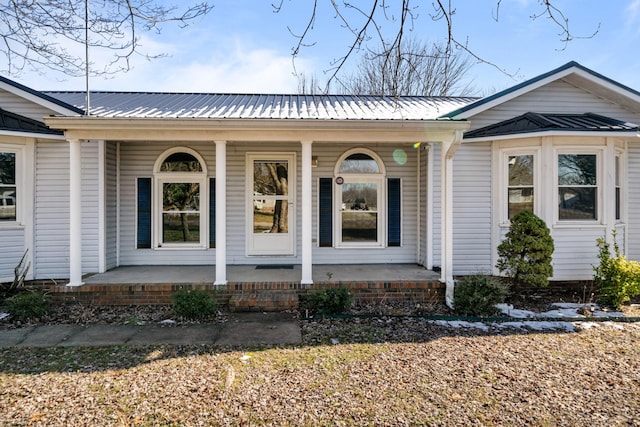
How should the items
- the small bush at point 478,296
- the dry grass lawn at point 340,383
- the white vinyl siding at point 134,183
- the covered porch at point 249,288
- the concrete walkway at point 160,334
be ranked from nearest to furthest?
the dry grass lawn at point 340,383, the concrete walkway at point 160,334, the small bush at point 478,296, the covered porch at point 249,288, the white vinyl siding at point 134,183

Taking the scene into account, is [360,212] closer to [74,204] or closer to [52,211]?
[74,204]

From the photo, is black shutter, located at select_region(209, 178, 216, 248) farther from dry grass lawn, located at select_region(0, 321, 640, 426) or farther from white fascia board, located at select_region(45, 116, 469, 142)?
dry grass lawn, located at select_region(0, 321, 640, 426)

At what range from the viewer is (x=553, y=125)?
652cm

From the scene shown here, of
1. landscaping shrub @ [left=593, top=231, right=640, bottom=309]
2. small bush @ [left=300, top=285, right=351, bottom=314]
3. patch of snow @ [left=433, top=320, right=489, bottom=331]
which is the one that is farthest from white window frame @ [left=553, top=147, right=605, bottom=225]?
small bush @ [left=300, top=285, right=351, bottom=314]

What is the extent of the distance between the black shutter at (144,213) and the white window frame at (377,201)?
3.81 meters

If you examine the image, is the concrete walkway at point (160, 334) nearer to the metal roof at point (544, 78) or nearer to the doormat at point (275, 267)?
the doormat at point (275, 267)

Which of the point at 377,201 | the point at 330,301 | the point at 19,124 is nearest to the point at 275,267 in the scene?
the point at 330,301

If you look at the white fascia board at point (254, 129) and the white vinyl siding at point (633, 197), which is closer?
the white fascia board at point (254, 129)

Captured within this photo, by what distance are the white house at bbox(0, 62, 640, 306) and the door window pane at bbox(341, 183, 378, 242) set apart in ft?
0.10

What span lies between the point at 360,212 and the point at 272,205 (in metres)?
1.86

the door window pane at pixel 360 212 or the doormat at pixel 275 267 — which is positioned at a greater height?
the door window pane at pixel 360 212

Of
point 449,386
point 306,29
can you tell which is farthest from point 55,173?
point 449,386

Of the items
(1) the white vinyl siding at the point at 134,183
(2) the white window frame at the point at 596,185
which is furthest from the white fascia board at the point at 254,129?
(2) the white window frame at the point at 596,185

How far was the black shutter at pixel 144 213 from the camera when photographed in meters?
7.76
